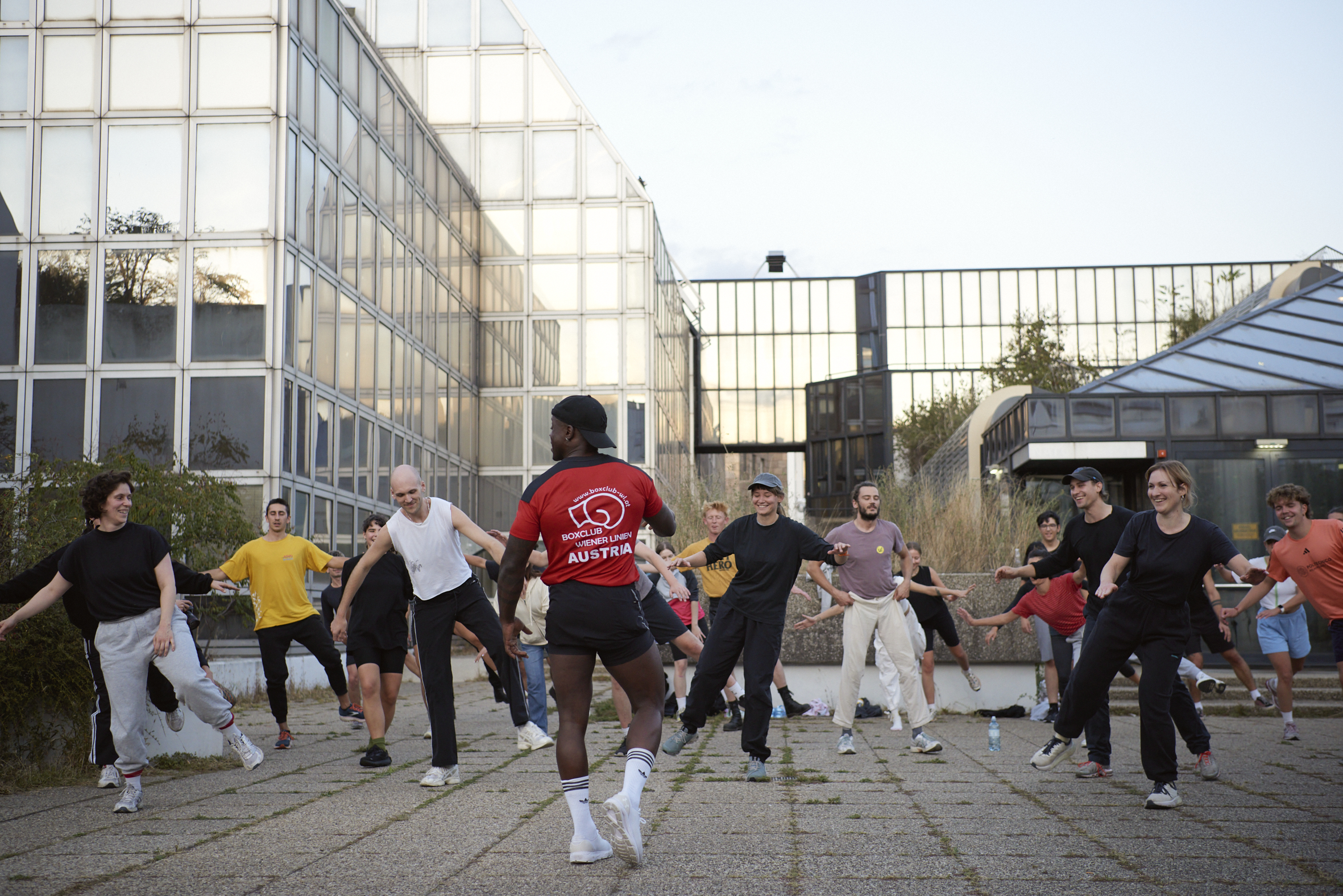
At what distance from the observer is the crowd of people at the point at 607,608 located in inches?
186

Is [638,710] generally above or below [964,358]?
below

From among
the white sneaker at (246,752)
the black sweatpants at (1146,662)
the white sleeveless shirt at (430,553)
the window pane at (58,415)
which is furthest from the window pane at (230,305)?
the black sweatpants at (1146,662)

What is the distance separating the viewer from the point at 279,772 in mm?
7430

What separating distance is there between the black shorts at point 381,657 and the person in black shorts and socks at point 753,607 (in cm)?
215

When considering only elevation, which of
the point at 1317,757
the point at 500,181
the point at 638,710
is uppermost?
the point at 500,181

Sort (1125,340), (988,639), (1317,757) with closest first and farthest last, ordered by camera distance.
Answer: (1317,757) → (988,639) → (1125,340)

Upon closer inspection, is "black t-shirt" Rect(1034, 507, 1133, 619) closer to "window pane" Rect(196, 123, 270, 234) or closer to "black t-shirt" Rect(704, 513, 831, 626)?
"black t-shirt" Rect(704, 513, 831, 626)

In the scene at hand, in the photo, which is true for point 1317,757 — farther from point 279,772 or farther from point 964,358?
point 964,358

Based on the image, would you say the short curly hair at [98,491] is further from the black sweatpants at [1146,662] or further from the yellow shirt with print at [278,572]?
the black sweatpants at [1146,662]

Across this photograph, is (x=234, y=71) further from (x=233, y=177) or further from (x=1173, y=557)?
(x=1173, y=557)

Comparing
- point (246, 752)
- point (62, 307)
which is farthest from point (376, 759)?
point (62, 307)

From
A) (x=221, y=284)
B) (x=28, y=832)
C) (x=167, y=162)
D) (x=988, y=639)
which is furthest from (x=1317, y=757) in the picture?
(x=167, y=162)

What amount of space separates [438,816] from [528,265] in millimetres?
24130

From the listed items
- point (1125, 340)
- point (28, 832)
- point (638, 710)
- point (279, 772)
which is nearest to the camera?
point (638, 710)
